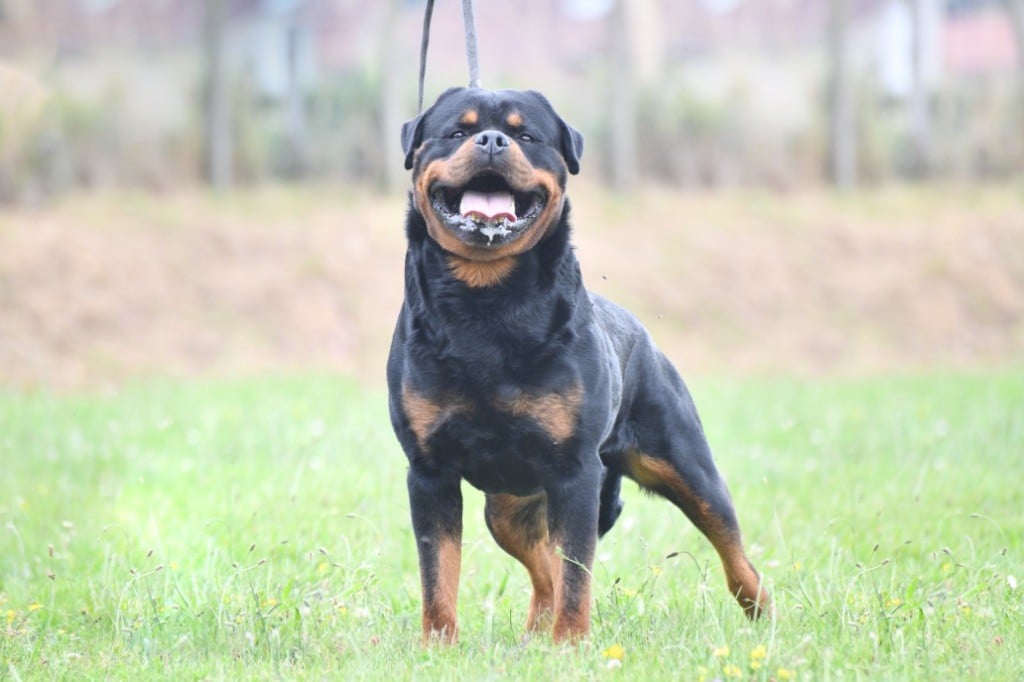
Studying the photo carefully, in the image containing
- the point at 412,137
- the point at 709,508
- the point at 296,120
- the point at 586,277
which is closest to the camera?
the point at 412,137

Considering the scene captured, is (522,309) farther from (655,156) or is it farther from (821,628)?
(655,156)

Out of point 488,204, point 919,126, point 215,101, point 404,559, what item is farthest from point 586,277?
point 488,204

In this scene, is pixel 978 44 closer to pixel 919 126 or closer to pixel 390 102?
pixel 919 126

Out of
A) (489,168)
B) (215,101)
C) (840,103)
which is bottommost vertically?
(840,103)

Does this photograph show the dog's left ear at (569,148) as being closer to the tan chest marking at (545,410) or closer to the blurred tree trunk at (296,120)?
the tan chest marking at (545,410)

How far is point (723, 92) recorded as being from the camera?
23.8 m

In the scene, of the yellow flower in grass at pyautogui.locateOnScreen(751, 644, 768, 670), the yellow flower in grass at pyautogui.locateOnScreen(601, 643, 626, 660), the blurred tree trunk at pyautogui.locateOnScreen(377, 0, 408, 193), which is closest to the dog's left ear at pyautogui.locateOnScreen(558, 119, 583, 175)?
the yellow flower in grass at pyautogui.locateOnScreen(601, 643, 626, 660)

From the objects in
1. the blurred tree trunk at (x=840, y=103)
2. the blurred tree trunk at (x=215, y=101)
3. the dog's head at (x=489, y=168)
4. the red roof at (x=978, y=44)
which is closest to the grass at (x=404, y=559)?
the dog's head at (x=489, y=168)

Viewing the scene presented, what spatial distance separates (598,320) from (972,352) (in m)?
15.9

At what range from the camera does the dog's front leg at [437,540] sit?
4480mm

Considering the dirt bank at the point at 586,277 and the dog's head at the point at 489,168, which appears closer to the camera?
the dog's head at the point at 489,168

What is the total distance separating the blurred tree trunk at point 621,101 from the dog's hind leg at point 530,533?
1640 centimetres

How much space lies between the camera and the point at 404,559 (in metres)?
6.40

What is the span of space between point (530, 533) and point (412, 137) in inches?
62.3
